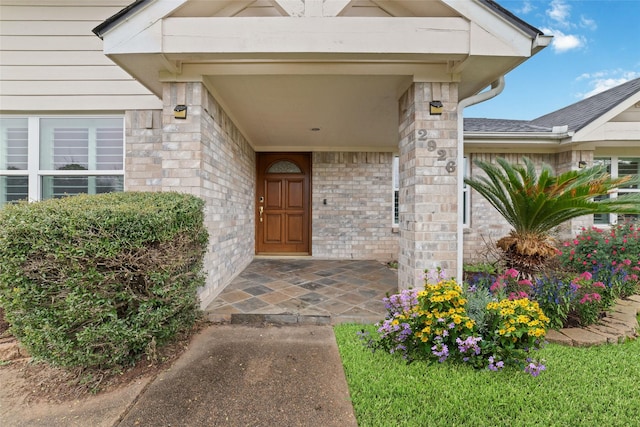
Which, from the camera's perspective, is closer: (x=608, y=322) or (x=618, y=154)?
(x=608, y=322)

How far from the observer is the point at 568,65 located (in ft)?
26.2

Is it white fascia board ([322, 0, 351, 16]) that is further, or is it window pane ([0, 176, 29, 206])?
window pane ([0, 176, 29, 206])

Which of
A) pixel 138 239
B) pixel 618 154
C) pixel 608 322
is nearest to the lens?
pixel 138 239

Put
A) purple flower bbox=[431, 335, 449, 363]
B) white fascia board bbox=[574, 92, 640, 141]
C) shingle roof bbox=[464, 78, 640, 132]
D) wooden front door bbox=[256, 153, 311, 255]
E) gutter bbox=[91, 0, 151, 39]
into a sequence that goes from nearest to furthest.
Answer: purple flower bbox=[431, 335, 449, 363] < gutter bbox=[91, 0, 151, 39] < white fascia board bbox=[574, 92, 640, 141] < shingle roof bbox=[464, 78, 640, 132] < wooden front door bbox=[256, 153, 311, 255]

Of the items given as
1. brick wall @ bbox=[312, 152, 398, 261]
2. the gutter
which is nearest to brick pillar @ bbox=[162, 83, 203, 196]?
the gutter

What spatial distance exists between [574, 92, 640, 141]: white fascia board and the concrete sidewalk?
5998mm

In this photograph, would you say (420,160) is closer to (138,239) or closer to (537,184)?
(537,184)

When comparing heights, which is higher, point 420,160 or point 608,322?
point 420,160

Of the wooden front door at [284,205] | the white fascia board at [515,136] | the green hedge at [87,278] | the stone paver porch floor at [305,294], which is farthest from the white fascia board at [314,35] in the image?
the wooden front door at [284,205]

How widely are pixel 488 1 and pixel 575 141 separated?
13.5 ft

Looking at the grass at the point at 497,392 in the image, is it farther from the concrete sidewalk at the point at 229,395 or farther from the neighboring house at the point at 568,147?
the neighboring house at the point at 568,147

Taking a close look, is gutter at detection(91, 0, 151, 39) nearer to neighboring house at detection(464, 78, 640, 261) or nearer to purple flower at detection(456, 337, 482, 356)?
purple flower at detection(456, 337, 482, 356)

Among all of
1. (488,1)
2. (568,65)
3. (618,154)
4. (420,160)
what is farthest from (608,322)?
(568,65)

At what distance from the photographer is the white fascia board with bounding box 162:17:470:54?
7.78 feet
